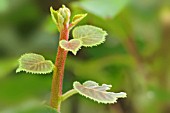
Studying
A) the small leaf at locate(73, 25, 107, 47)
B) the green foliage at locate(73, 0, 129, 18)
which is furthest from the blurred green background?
the small leaf at locate(73, 25, 107, 47)

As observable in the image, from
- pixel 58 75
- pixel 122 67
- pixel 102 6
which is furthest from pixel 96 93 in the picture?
pixel 122 67

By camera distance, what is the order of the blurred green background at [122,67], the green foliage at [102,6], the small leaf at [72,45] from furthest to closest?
the blurred green background at [122,67], the green foliage at [102,6], the small leaf at [72,45]

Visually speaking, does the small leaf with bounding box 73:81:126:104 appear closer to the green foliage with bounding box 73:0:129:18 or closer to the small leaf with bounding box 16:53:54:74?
the small leaf with bounding box 16:53:54:74

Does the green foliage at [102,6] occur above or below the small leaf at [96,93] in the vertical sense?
above

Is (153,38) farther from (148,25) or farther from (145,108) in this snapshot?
(145,108)

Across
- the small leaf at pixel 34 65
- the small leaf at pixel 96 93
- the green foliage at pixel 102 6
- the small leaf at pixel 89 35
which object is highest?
the green foliage at pixel 102 6

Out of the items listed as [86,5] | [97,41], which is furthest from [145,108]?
[97,41]

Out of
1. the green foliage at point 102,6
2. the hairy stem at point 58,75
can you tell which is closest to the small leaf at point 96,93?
the hairy stem at point 58,75

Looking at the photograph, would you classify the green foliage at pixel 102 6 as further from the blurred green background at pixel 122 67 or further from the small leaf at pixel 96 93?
the small leaf at pixel 96 93
